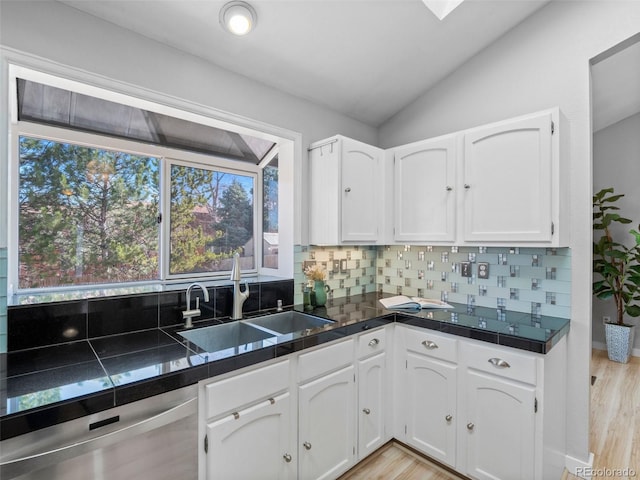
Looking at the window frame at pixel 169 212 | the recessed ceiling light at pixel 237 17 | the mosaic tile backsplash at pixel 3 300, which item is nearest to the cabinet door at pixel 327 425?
the window frame at pixel 169 212

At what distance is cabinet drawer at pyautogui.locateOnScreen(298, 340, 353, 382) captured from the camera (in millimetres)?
1612

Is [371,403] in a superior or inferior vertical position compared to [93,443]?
inferior

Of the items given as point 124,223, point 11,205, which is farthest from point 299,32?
point 11,205

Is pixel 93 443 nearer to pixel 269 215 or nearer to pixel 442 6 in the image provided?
pixel 269 215

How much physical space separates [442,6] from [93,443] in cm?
261

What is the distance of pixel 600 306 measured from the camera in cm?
408

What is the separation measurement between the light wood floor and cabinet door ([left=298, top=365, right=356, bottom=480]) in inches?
7.6

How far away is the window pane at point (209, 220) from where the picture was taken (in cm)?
221

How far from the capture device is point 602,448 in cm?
213

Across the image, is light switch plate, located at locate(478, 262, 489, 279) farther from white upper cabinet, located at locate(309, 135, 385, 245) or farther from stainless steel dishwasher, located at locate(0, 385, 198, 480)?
stainless steel dishwasher, located at locate(0, 385, 198, 480)

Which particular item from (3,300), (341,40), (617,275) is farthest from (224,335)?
(617,275)

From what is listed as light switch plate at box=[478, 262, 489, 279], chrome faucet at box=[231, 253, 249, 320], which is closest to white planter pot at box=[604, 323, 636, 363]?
light switch plate at box=[478, 262, 489, 279]

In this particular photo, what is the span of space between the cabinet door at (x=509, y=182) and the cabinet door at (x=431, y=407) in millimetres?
829

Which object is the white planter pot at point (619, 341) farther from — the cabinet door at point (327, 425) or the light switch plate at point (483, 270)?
the cabinet door at point (327, 425)
